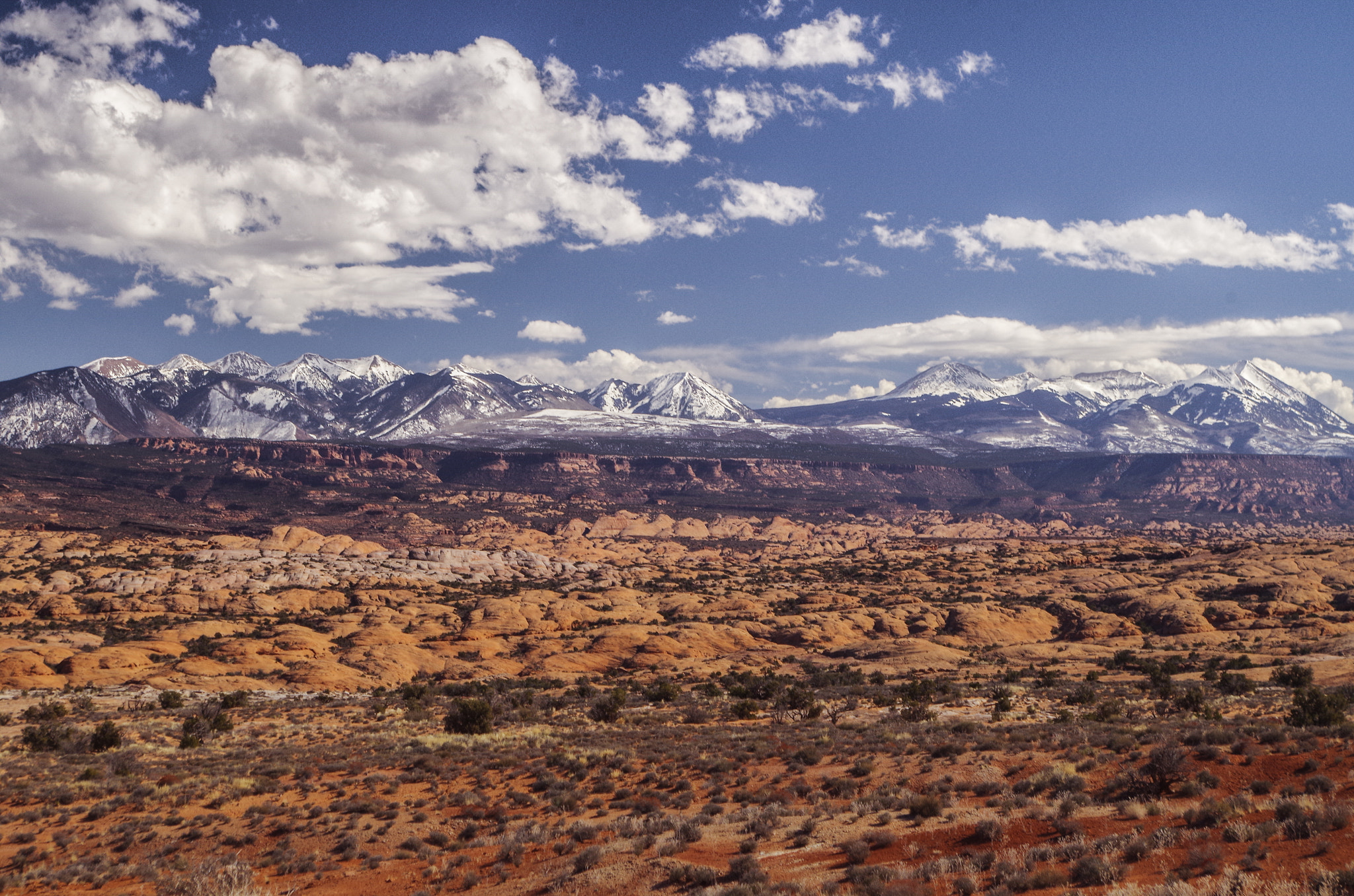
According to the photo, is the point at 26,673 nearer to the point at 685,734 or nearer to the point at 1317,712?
the point at 685,734

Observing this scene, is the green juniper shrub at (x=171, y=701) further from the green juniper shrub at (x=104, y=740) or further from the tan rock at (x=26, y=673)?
the tan rock at (x=26, y=673)

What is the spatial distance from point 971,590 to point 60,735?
85007 mm

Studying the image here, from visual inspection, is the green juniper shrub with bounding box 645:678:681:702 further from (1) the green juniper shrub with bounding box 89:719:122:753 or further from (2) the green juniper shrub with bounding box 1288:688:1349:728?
(2) the green juniper shrub with bounding box 1288:688:1349:728

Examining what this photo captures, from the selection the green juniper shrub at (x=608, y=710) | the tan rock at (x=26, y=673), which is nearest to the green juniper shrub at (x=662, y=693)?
the green juniper shrub at (x=608, y=710)

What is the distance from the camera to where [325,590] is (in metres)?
94.2

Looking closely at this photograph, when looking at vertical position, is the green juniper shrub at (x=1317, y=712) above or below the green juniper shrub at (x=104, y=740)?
above

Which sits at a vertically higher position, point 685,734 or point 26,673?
point 685,734

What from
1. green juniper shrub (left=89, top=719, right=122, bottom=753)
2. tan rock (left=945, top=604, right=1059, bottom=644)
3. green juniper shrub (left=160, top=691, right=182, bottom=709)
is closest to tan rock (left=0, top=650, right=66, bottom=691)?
green juniper shrub (left=160, top=691, right=182, bottom=709)

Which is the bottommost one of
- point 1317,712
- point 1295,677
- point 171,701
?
point 171,701

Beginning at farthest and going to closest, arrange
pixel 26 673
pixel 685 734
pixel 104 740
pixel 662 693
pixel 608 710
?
pixel 26 673, pixel 662 693, pixel 608 710, pixel 685 734, pixel 104 740

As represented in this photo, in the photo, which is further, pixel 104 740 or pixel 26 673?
pixel 26 673

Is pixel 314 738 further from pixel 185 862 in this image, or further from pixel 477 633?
pixel 477 633

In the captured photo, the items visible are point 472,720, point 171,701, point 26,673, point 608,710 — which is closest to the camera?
point 472,720

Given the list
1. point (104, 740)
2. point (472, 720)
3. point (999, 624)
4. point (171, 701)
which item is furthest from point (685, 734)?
point (999, 624)
